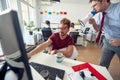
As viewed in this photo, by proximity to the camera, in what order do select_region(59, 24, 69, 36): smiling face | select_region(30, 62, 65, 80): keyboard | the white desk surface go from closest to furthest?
1. select_region(30, 62, 65, 80): keyboard
2. the white desk surface
3. select_region(59, 24, 69, 36): smiling face

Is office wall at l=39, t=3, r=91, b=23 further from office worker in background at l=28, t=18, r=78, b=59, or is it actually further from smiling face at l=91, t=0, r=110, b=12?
smiling face at l=91, t=0, r=110, b=12

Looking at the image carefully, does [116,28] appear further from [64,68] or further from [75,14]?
[75,14]

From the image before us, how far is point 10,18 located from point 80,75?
93 cm

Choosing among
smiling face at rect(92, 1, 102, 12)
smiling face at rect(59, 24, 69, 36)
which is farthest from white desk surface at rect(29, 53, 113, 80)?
smiling face at rect(92, 1, 102, 12)

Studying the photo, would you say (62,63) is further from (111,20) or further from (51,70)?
(111,20)

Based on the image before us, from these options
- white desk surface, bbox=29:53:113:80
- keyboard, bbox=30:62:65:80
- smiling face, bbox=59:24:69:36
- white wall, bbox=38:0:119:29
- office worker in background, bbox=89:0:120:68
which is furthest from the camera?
white wall, bbox=38:0:119:29

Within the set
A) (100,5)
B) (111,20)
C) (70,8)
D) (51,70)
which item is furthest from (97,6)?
(70,8)

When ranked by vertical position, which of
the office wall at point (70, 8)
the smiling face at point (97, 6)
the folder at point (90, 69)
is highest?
the office wall at point (70, 8)

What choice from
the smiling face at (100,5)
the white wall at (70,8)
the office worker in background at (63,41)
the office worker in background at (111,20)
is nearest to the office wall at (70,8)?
the white wall at (70,8)

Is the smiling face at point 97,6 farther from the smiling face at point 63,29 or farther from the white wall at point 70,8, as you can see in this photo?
the white wall at point 70,8

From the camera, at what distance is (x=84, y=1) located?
18.6 ft

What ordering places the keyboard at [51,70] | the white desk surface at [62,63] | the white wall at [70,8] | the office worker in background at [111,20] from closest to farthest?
A: the keyboard at [51,70] → the white desk surface at [62,63] → the office worker in background at [111,20] → the white wall at [70,8]

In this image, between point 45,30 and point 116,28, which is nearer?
point 116,28

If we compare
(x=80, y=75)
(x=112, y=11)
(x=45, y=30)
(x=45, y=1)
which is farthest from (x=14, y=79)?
(x=45, y=1)
